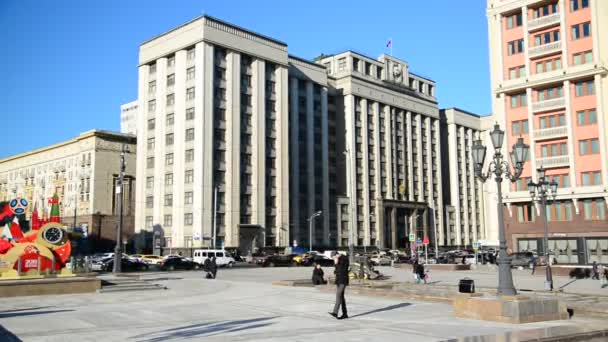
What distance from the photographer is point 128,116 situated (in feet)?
477

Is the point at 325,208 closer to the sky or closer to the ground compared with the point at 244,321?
closer to the sky

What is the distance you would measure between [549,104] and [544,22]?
26.8 feet

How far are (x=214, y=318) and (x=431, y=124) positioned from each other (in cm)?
10595

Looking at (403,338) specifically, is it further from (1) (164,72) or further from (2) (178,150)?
(1) (164,72)

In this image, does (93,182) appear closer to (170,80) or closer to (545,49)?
(170,80)

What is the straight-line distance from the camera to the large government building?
75.2 metres

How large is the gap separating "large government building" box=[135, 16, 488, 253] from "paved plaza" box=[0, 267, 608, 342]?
4728 cm

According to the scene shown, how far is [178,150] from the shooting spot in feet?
252

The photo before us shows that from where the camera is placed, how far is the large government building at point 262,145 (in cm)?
7525

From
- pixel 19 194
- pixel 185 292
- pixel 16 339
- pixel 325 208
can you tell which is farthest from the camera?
pixel 19 194

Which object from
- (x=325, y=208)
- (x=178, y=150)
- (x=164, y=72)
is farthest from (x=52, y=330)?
(x=325, y=208)

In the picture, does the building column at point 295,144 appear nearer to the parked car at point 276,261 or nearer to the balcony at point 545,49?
the parked car at point 276,261

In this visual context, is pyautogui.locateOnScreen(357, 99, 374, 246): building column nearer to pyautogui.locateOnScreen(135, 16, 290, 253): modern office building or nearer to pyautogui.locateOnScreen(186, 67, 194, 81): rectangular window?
pyautogui.locateOnScreen(135, 16, 290, 253): modern office building

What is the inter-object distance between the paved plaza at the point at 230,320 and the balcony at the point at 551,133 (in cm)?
3989
